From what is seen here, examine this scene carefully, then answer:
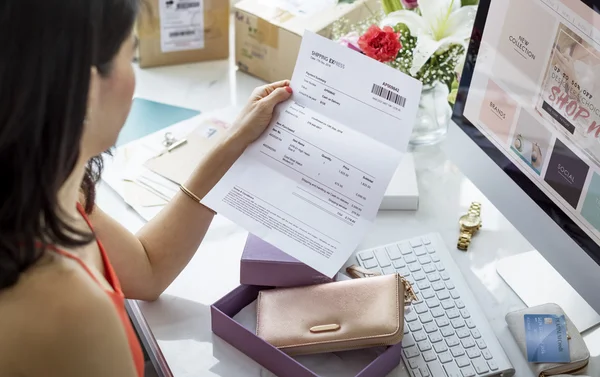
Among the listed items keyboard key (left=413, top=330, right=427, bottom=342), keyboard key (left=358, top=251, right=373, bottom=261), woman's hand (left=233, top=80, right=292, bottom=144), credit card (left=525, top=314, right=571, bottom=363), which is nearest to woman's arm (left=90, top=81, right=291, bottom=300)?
woman's hand (left=233, top=80, right=292, bottom=144)

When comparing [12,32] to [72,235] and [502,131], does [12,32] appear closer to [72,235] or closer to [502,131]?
[72,235]

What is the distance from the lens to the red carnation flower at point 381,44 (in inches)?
44.1

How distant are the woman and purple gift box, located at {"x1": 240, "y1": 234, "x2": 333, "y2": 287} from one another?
190 millimetres

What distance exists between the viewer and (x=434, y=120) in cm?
127

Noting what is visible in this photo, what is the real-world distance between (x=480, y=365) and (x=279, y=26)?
2.34 feet

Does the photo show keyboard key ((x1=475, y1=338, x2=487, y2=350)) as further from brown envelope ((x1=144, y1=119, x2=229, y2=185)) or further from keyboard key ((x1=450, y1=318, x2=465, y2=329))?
brown envelope ((x1=144, y1=119, x2=229, y2=185))

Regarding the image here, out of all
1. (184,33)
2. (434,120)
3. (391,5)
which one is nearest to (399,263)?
(434,120)

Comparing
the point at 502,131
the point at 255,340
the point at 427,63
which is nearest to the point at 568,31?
the point at 502,131

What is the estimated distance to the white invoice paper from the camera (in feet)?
2.99

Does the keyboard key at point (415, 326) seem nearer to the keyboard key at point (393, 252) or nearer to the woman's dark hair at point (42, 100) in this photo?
the keyboard key at point (393, 252)

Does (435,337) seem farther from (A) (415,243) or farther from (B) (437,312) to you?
(A) (415,243)

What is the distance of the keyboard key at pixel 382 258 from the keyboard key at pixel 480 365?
184 mm

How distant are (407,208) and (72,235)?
0.59 meters

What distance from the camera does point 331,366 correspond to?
92cm
